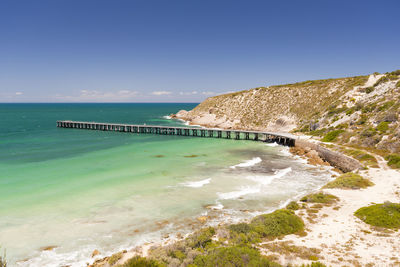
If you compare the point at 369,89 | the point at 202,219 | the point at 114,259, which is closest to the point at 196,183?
the point at 202,219

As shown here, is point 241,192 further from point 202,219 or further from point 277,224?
point 277,224

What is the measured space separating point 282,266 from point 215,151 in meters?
34.7

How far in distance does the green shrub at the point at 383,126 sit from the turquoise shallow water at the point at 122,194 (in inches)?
485

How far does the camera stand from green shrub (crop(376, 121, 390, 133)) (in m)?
34.8

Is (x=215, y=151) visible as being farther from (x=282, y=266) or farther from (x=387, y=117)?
(x=282, y=266)

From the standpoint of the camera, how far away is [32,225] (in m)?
17.4

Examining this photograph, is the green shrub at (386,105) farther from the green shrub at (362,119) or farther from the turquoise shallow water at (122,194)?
the turquoise shallow water at (122,194)

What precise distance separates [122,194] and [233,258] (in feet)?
52.0

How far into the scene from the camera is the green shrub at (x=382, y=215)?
13656 millimetres

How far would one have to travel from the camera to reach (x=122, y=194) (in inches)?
918

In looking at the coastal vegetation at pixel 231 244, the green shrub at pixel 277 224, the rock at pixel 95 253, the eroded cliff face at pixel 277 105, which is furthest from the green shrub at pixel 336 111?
the rock at pixel 95 253

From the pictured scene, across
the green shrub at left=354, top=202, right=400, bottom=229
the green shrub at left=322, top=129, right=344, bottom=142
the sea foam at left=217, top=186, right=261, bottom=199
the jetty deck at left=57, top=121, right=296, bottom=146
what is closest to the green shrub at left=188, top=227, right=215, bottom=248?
the sea foam at left=217, top=186, right=261, bottom=199

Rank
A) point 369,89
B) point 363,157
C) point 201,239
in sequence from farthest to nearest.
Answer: point 369,89
point 363,157
point 201,239

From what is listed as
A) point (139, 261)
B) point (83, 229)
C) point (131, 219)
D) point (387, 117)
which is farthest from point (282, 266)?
point (387, 117)
